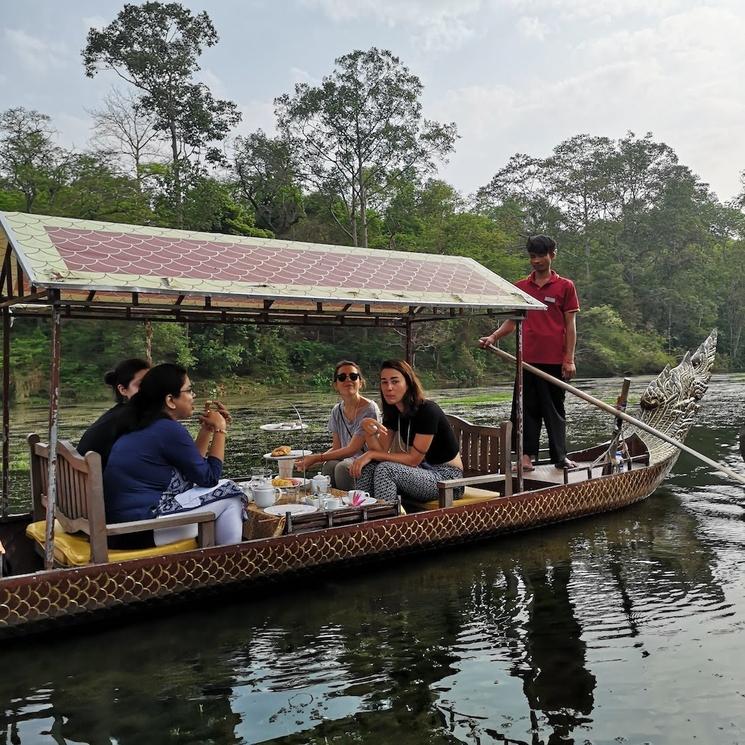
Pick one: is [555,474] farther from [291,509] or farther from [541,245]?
[291,509]

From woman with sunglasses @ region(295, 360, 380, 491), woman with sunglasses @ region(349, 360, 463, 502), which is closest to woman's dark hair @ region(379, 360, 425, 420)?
woman with sunglasses @ region(349, 360, 463, 502)

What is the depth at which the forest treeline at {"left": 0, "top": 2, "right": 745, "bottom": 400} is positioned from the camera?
76.2ft

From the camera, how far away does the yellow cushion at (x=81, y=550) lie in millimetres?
4199

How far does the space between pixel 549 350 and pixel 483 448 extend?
147 centimetres

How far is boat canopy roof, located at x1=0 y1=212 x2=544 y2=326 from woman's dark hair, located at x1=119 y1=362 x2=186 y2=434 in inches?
19.4

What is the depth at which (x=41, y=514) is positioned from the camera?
16.4ft

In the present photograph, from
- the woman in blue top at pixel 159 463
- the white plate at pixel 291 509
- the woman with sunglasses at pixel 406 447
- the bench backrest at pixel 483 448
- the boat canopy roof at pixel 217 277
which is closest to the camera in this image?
the boat canopy roof at pixel 217 277

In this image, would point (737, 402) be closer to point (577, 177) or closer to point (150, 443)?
point (150, 443)

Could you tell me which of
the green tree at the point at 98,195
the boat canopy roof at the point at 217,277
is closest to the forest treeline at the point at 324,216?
the green tree at the point at 98,195

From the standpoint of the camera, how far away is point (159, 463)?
438 centimetres

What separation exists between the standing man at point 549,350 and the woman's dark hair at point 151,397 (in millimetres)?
3673

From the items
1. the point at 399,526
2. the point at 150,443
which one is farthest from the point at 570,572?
the point at 150,443

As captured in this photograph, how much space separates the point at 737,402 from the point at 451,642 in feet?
58.8

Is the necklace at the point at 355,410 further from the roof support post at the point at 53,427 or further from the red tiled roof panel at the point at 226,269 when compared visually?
the roof support post at the point at 53,427
